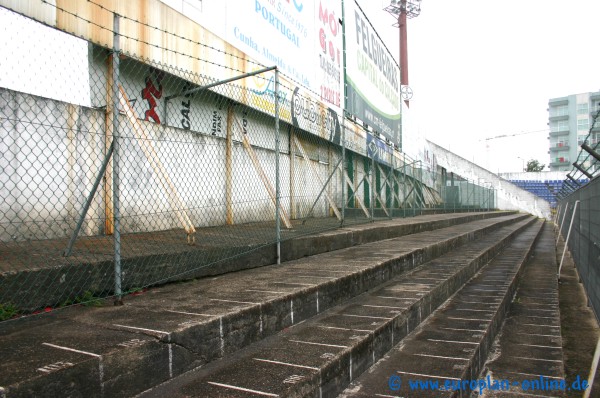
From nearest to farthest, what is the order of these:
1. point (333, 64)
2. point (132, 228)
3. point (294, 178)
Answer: point (132, 228) < point (294, 178) < point (333, 64)

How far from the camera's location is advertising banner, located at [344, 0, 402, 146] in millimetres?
11781

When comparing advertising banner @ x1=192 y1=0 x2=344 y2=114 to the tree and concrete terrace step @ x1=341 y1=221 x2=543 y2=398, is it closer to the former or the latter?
concrete terrace step @ x1=341 y1=221 x2=543 y2=398

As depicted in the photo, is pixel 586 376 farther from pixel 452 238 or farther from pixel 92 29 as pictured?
pixel 92 29

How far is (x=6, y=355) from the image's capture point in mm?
1645

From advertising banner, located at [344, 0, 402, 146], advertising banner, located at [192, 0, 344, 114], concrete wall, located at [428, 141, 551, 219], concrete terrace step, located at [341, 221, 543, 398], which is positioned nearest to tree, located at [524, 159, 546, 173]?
concrete wall, located at [428, 141, 551, 219]

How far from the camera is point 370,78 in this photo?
13.7m

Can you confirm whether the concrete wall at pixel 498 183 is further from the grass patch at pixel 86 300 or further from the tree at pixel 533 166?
the tree at pixel 533 166

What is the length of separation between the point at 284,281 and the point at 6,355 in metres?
1.94

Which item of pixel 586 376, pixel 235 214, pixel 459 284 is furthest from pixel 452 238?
pixel 586 376

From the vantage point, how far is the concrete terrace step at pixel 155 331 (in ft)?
5.06

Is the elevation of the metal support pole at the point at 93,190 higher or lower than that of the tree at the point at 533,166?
lower

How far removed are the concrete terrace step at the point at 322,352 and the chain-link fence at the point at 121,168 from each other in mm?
995

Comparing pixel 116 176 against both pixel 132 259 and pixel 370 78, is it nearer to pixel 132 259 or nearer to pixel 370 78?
pixel 132 259

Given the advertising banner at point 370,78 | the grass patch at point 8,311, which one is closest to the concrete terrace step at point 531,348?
the grass patch at point 8,311
